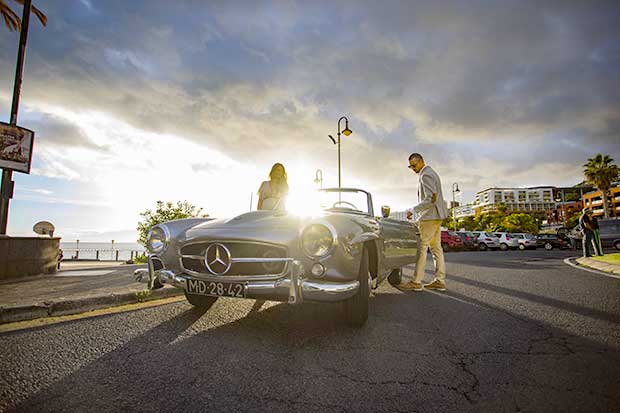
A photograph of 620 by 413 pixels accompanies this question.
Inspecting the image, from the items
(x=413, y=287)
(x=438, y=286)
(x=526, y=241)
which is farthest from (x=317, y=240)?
(x=526, y=241)

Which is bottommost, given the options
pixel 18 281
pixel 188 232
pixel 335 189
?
pixel 18 281

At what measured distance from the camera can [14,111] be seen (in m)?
7.93

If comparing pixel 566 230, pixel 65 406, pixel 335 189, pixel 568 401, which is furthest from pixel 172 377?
pixel 566 230

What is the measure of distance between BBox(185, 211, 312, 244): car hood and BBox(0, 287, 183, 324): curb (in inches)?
57.1

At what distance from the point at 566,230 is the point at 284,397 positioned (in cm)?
3354

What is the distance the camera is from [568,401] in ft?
5.03

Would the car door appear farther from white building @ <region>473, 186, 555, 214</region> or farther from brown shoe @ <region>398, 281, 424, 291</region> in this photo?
white building @ <region>473, 186, 555, 214</region>

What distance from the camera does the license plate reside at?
7.93 ft

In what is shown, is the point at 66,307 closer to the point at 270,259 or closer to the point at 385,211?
the point at 270,259

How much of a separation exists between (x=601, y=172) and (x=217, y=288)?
213 feet

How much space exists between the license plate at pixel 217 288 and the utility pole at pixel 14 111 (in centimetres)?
784

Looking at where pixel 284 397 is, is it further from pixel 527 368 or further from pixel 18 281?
pixel 18 281

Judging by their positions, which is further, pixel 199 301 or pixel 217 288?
pixel 199 301

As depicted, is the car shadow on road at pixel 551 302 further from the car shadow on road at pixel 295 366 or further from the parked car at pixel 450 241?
the parked car at pixel 450 241
